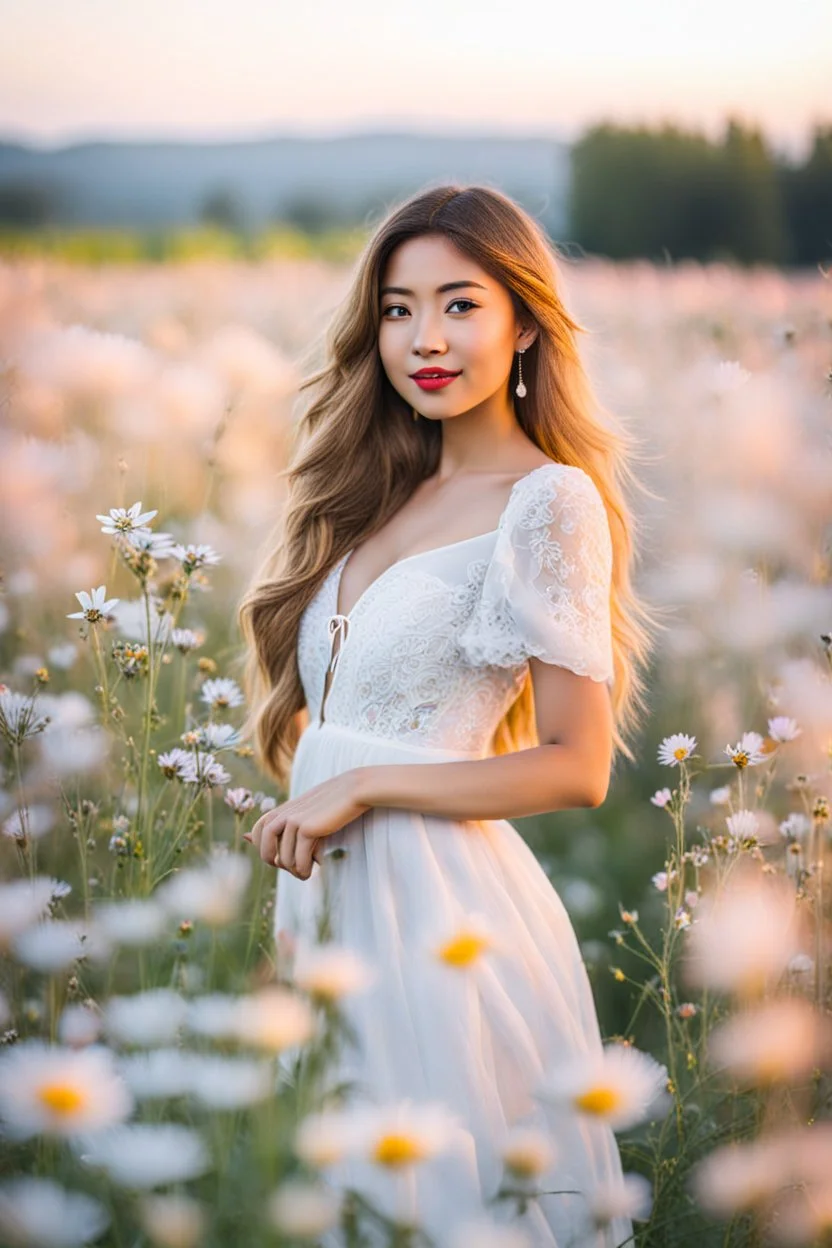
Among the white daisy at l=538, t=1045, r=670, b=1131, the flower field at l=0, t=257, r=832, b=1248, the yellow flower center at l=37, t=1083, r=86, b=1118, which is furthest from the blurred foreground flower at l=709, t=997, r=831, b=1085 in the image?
the yellow flower center at l=37, t=1083, r=86, b=1118

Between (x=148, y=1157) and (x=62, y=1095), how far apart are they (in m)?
0.07

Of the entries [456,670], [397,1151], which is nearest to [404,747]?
[456,670]

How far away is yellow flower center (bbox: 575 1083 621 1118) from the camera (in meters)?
0.93

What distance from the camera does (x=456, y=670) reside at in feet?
5.13

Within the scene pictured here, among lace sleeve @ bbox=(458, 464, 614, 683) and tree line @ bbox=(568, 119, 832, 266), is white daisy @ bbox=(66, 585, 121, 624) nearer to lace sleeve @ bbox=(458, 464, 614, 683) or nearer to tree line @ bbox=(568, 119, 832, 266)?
lace sleeve @ bbox=(458, 464, 614, 683)

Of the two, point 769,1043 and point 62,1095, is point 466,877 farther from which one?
point 62,1095

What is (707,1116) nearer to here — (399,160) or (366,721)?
(366,721)

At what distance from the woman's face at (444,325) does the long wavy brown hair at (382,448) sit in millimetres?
28

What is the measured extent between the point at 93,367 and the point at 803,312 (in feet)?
6.73

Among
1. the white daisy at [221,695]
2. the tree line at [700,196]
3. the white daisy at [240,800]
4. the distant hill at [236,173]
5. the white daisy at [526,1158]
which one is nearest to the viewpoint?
the white daisy at [526,1158]

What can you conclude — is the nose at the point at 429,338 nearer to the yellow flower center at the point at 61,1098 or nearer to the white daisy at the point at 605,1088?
the white daisy at the point at 605,1088

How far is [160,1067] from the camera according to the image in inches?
37.0

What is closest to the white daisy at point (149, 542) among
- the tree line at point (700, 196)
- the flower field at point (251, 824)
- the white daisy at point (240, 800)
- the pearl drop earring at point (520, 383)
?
the flower field at point (251, 824)

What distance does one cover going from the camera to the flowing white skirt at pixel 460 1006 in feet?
4.52
